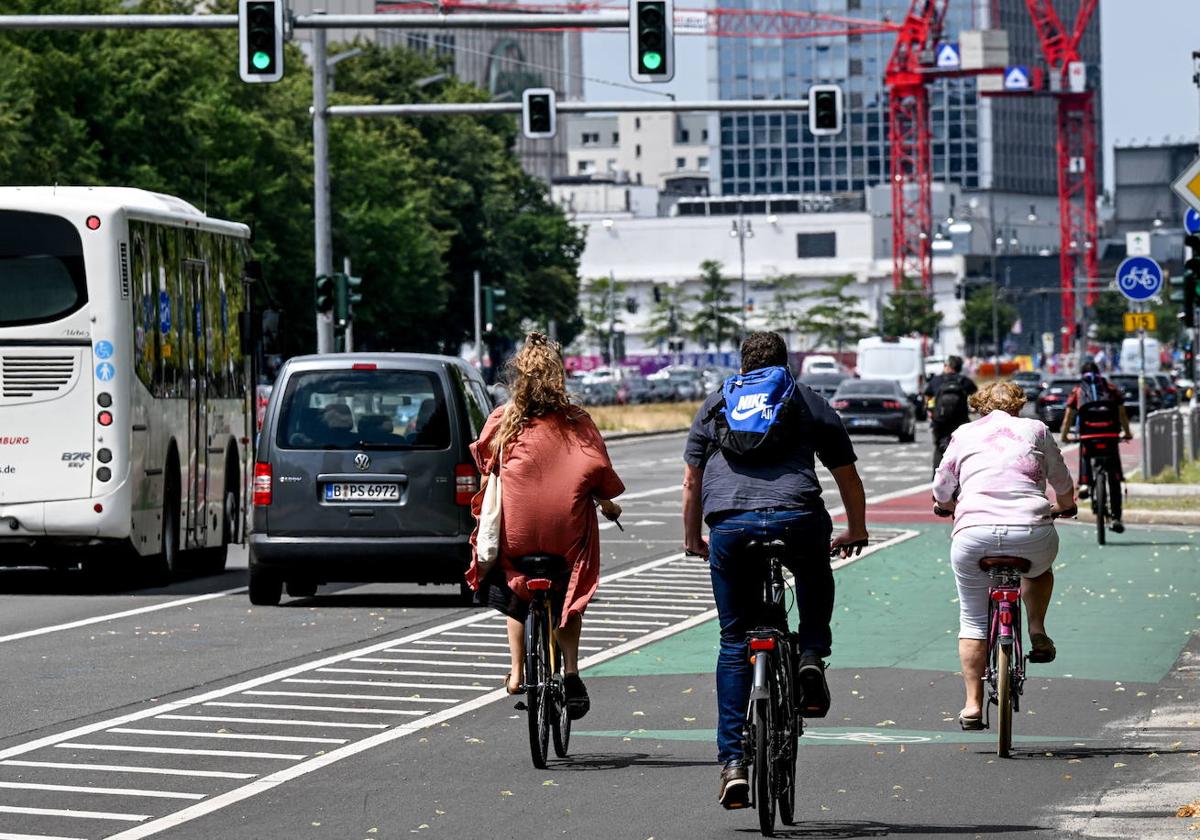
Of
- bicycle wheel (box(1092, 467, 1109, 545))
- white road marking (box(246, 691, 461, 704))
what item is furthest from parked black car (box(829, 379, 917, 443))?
white road marking (box(246, 691, 461, 704))

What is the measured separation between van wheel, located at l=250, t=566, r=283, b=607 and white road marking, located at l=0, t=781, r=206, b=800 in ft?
27.7

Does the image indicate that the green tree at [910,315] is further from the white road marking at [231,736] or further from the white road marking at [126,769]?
the white road marking at [126,769]

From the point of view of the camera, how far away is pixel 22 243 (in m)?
19.9

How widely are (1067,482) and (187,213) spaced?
40.0 feet

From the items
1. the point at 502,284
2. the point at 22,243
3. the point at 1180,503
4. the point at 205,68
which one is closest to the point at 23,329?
the point at 22,243

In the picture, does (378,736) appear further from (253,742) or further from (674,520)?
(674,520)

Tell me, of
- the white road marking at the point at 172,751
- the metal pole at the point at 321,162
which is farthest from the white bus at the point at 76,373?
the metal pole at the point at 321,162

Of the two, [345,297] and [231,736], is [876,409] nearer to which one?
[345,297]

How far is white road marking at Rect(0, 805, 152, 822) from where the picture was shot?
9.22m

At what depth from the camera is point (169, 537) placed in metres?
21.3

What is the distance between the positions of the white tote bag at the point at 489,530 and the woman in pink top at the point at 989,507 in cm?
186

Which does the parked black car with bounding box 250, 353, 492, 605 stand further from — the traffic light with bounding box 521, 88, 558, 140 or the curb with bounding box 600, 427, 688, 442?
the curb with bounding box 600, 427, 688, 442

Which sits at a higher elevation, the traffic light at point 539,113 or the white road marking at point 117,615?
the traffic light at point 539,113

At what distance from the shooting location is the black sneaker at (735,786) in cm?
859
